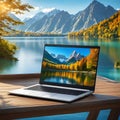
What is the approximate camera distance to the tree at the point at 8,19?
563 centimetres

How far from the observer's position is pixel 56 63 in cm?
182

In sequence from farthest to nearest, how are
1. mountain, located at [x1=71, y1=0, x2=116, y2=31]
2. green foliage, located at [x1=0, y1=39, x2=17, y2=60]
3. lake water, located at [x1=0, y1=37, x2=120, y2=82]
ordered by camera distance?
green foliage, located at [x1=0, y1=39, x2=17, y2=60] < mountain, located at [x1=71, y1=0, x2=116, y2=31] < lake water, located at [x1=0, y1=37, x2=120, y2=82]

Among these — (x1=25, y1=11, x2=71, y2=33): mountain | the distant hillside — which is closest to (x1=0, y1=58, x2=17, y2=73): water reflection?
(x1=25, y1=11, x2=71, y2=33): mountain

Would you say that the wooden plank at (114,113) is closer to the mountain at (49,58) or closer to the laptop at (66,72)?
the laptop at (66,72)

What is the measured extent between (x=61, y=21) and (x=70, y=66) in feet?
12.4

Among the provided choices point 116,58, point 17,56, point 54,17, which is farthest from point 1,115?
point 116,58

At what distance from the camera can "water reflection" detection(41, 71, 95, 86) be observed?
65.9 inches

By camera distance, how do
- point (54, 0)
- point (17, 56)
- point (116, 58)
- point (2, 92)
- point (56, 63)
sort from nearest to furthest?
point (2, 92)
point (56, 63)
point (54, 0)
point (17, 56)
point (116, 58)

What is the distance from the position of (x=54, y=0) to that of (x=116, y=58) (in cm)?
209

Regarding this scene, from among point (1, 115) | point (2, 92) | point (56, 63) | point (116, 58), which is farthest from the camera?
point (116, 58)

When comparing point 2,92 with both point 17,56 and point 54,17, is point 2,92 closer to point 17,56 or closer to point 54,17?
point 54,17

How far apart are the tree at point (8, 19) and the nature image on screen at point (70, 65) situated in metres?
3.76

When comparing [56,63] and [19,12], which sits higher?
[19,12]

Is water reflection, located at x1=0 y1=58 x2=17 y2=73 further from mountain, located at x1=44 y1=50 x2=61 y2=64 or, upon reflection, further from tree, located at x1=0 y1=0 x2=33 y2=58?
mountain, located at x1=44 y1=50 x2=61 y2=64
